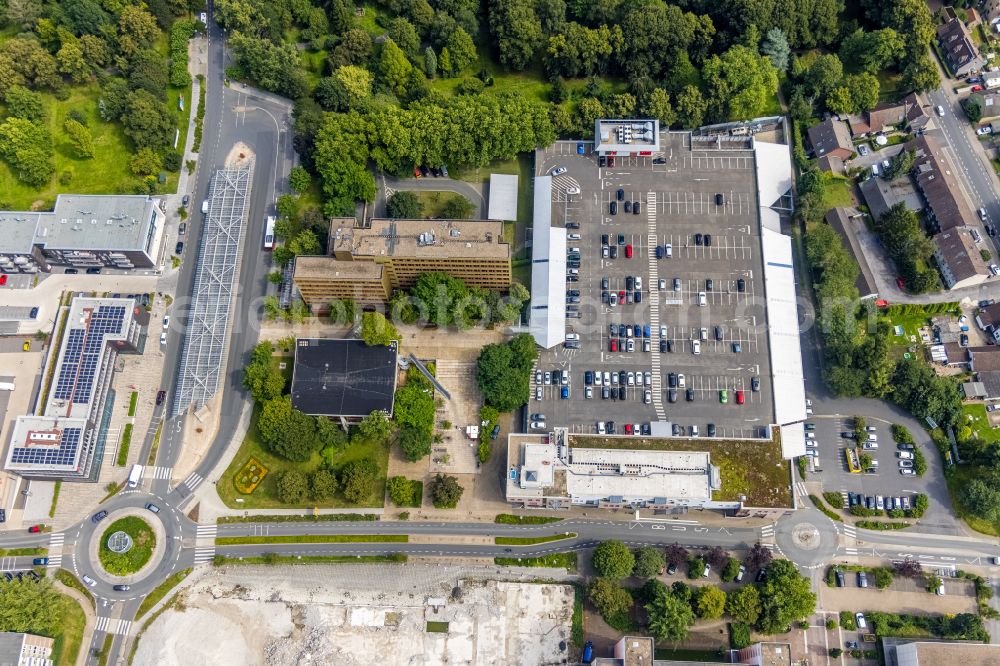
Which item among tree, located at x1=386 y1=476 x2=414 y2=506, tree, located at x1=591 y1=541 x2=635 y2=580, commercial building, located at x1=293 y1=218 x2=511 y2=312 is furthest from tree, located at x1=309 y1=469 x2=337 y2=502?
tree, located at x1=591 y1=541 x2=635 y2=580

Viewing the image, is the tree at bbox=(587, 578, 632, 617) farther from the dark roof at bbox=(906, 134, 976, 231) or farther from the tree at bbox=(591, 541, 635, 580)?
the dark roof at bbox=(906, 134, 976, 231)

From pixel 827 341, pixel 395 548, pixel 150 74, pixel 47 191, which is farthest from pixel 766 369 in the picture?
pixel 47 191

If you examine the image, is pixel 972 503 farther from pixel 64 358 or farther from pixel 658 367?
pixel 64 358

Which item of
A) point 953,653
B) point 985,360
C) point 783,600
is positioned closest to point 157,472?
point 783,600

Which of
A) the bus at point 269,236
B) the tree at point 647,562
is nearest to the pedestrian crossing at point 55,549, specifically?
the bus at point 269,236

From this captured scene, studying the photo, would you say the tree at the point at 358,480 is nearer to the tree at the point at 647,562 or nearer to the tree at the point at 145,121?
the tree at the point at 647,562

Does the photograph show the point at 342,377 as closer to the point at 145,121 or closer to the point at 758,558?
the point at 145,121

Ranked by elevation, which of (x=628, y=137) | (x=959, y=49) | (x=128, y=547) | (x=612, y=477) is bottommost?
(x=128, y=547)
